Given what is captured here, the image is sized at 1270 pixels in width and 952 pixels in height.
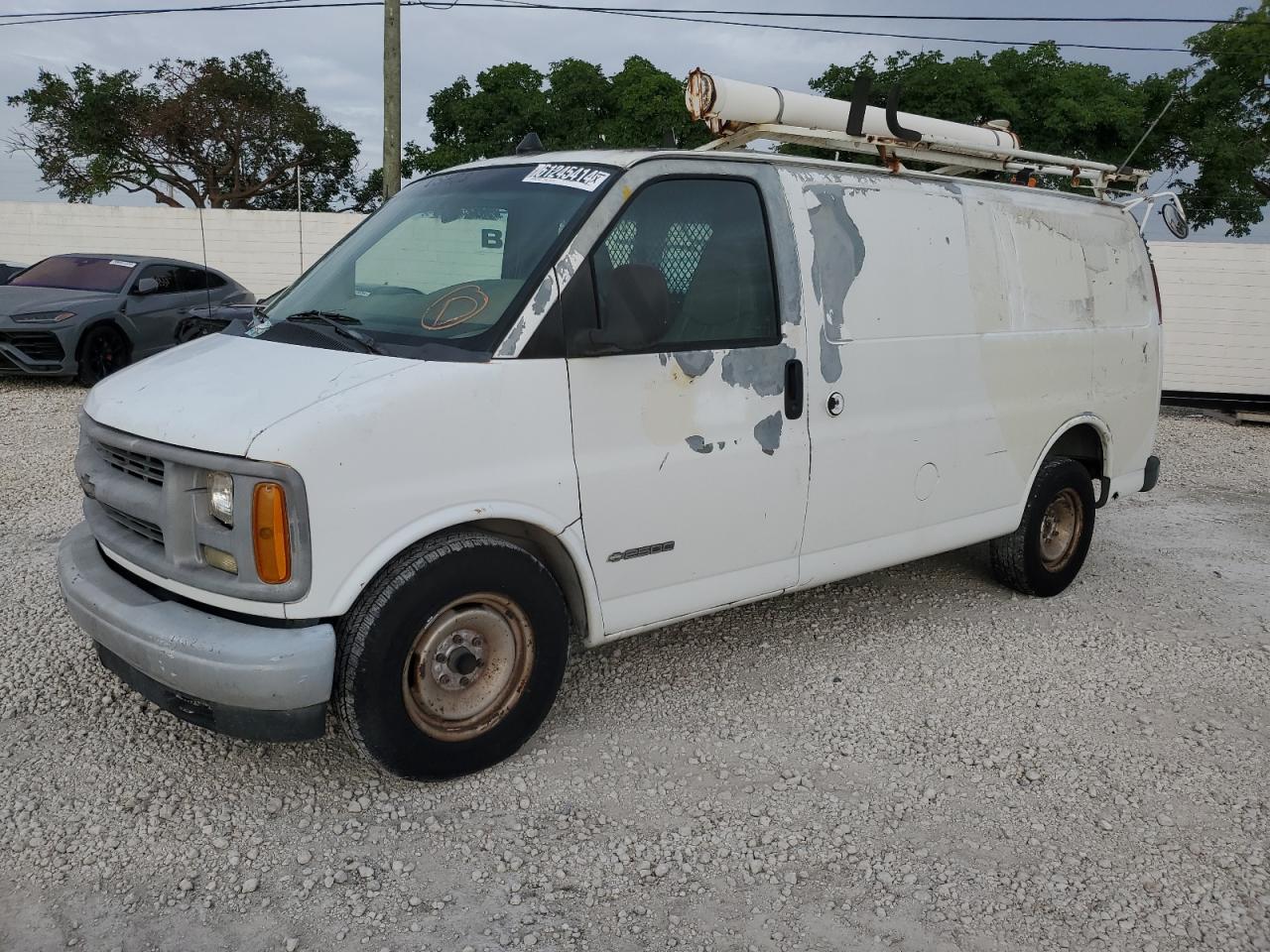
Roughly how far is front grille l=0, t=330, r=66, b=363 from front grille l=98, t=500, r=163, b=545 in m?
8.60

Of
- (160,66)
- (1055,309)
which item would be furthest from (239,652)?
(160,66)

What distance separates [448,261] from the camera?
11.9 feet

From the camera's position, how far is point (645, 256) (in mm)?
3498

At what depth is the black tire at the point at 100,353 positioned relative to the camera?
35.9ft

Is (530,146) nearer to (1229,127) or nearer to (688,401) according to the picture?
(688,401)

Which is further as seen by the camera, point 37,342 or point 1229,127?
point 1229,127

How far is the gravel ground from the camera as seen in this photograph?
272cm

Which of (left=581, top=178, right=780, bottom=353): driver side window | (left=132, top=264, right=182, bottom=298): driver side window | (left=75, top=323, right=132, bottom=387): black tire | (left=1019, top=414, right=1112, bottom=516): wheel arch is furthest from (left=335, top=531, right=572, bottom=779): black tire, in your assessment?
(left=132, top=264, right=182, bottom=298): driver side window

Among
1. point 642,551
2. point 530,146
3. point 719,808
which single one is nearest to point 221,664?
point 642,551

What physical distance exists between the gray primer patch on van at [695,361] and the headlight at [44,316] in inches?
381

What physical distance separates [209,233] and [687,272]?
1842 centimetres

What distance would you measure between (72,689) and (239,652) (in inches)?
62.9

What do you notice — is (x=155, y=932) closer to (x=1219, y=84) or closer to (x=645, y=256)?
(x=645, y=256)

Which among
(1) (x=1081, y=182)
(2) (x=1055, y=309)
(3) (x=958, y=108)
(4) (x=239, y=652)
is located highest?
(3) (x=958, y=108)
